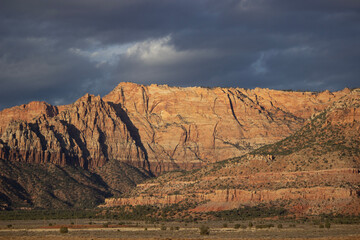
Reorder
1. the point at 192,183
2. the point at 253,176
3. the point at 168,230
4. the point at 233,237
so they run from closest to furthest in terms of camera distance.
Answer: the point at 233,237 < the point at 168,230 < the point at 253,176 < the point at 192,183

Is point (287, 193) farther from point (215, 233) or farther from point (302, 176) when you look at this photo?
point (215, 233)

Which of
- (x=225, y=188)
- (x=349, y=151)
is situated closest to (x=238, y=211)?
(x=225, y=188)

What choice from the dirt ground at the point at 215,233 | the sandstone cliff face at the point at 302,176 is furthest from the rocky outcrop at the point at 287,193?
the dirt ground at the point at 215,233

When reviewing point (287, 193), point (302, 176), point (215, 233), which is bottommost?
point (215, 233)

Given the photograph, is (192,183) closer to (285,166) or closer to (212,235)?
(285,166)

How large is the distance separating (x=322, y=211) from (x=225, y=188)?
3230 cm

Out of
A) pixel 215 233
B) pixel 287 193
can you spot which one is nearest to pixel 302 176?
pixel 287 193

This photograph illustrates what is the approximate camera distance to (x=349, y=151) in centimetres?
16788

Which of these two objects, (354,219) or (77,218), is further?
(77,218)

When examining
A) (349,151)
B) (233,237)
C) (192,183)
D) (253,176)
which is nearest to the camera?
(233,237)

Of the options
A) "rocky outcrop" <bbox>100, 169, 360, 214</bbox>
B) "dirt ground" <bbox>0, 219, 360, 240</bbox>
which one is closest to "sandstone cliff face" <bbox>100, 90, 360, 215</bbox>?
"rocky outcrop" <bbox>100, 169, 360, 214</bbox>

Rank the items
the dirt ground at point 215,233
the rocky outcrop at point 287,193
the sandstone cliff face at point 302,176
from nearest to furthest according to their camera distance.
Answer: the dirt ground at point 215,233 < the rocky outcrop at point 287,193 < the sandstone cliff face at point 302,176

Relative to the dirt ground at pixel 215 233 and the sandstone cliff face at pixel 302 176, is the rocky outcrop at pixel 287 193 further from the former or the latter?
the dirt ground at pixel 215 233

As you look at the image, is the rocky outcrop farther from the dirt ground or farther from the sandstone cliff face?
the dirt ground
